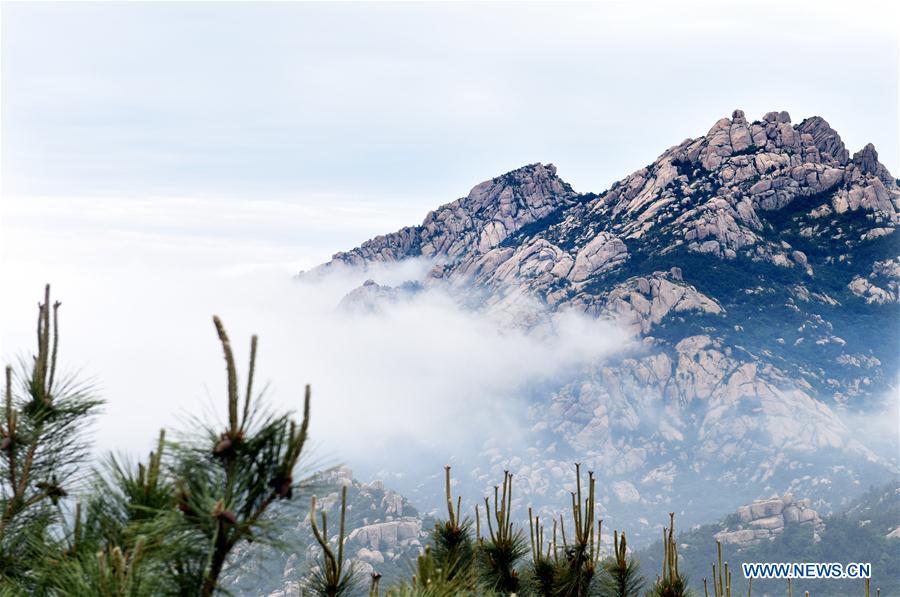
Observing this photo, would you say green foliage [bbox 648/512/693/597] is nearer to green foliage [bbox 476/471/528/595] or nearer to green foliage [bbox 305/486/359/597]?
green foliage [bbox 476/471/528/595]

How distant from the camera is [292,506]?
8.34m

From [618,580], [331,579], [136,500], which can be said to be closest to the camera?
[136,500]

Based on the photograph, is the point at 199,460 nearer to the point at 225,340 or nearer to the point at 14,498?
the point at 225,340

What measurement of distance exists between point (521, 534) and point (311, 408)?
15.9 metres

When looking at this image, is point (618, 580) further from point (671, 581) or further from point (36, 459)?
point (36, 459)

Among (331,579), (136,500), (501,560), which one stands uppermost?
(136,500)

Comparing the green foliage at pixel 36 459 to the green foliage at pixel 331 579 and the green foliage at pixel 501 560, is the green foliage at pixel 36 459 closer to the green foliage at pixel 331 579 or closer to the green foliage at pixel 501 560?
the green foliage at pixel 331 579

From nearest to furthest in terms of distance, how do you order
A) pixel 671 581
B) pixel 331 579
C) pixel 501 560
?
pixel 331 579
pixel 671 581
pixel 501 560

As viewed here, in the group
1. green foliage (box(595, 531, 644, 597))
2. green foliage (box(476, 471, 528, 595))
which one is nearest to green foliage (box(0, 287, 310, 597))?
green foliage (box(476, 471, 528, 595))

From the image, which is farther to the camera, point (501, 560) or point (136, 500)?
point (501, 560)

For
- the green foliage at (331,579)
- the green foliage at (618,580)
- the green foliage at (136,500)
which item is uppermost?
the green foliage at (136,500)

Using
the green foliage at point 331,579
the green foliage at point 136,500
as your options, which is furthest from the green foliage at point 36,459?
the green foliage at point 331,579

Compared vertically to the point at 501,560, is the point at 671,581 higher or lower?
lower

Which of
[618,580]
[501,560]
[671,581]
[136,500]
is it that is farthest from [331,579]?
[618,580]
